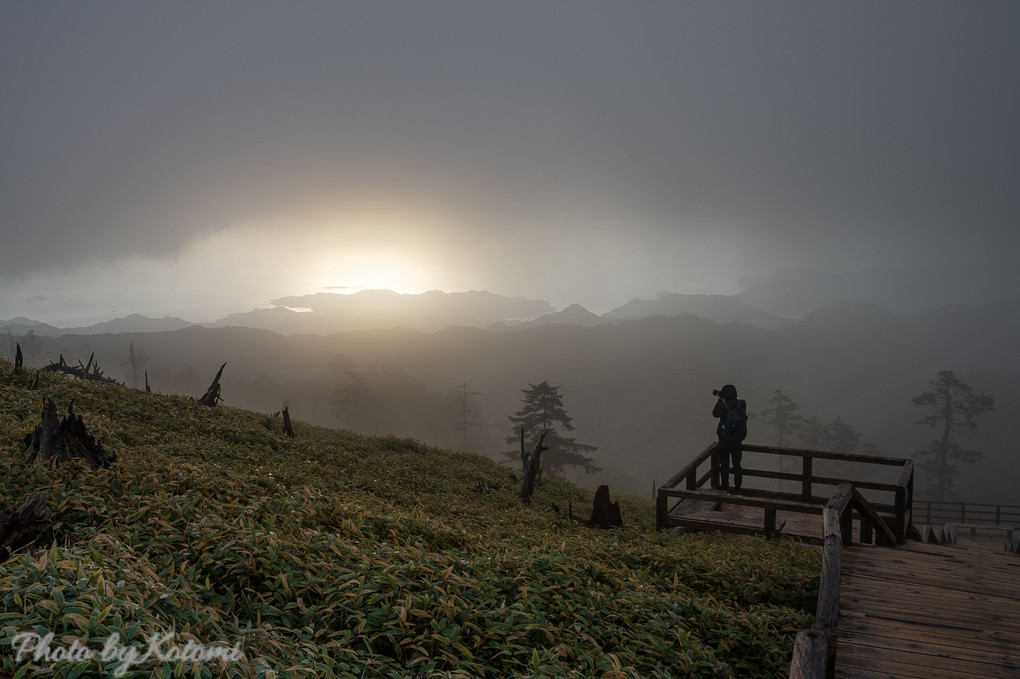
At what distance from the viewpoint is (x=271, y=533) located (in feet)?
23.1

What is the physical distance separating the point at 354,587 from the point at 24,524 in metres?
3.61

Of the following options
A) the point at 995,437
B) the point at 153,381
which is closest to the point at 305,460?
the point at 153,381

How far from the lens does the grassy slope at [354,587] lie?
4.73m

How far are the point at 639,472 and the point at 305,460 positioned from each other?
121751 millimetres

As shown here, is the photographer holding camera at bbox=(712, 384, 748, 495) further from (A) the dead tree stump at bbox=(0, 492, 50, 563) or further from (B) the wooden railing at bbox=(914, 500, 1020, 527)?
(B) the wooden railing at bbox=(914, 500, 1020, 527)

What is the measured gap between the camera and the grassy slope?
4.73 metres

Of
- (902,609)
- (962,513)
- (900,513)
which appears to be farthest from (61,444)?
(962,513)

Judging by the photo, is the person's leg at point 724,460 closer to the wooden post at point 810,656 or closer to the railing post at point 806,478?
the railing post at point 806,478

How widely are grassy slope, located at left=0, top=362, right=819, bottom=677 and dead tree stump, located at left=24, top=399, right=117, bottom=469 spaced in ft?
1.00

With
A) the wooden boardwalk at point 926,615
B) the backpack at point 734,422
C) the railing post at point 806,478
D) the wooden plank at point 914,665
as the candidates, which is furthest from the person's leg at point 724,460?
the wooden plank at point 914,665

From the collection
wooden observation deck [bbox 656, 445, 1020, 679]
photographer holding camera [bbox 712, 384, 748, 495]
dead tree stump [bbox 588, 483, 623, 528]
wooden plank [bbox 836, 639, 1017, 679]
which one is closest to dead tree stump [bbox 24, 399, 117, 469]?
dead tree stump [bbox 588, 483, 623, 528]

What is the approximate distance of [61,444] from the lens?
371 inches

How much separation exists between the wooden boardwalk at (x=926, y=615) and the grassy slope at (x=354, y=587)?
2.37 feet

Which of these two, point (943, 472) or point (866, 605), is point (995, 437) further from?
point (866, 605)
